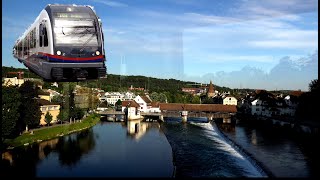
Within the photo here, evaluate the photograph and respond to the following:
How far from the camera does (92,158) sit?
21.0m

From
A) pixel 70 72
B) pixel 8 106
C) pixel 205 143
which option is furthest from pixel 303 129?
pixel 70 72

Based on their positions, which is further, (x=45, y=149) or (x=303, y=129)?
(x=303, y=129)

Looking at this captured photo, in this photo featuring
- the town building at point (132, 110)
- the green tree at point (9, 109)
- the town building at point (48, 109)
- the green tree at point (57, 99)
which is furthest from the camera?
the town building at point (132, 110)

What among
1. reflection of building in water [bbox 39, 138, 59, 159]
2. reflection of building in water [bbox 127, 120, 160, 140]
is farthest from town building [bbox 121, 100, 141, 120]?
reflection of building in water [bbox 39, 138, 59, 159]

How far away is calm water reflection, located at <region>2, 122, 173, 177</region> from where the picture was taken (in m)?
17.7

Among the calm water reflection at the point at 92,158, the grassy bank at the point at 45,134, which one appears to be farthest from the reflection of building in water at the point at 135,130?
the grassy bank at the point at 45,134

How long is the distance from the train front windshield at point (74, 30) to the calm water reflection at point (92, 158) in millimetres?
10606

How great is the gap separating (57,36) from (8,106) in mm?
16136

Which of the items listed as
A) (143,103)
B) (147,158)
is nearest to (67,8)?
(147,158)

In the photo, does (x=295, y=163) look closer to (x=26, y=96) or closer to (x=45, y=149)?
(x=45, y=149)

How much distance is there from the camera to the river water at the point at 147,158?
17844 mm

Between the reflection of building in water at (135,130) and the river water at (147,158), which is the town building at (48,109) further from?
the reflection of building in water at (135,130)

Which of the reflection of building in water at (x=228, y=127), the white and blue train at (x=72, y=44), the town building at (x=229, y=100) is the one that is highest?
the white and blue train at (x=72, y=44)

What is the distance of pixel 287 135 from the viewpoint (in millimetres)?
29672
